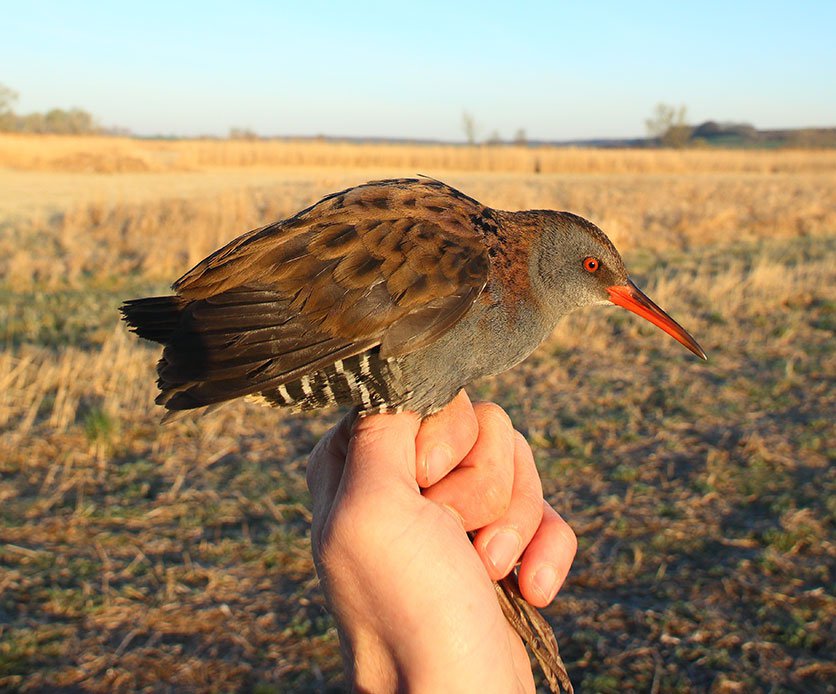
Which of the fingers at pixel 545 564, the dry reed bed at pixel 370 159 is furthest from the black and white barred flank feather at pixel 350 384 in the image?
the dry reed bed at pixel 370 159

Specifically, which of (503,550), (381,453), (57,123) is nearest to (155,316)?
(381,453)

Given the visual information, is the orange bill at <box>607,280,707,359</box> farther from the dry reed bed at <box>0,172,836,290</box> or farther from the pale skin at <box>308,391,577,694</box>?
the dry reed bed at <box>0,172,836,290</box>

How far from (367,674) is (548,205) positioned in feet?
Answer: 62.5

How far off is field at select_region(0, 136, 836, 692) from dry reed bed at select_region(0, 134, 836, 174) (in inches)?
1292

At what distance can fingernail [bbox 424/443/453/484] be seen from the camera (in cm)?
265

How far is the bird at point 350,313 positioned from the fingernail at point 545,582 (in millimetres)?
702

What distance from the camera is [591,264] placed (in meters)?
3.04

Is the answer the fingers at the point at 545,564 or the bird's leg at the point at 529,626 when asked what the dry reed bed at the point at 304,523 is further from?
the fingers at the point at 545,564

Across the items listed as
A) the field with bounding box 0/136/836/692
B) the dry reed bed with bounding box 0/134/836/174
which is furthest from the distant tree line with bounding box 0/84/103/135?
the field with bounding box 0/136/836/692

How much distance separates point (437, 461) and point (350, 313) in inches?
24.7

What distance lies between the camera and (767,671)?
4.40 metres

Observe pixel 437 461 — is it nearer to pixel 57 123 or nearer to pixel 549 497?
pixel 549 497

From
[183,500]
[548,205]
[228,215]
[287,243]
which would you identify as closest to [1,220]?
[228,215]

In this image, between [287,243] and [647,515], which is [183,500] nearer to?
[647,515]
